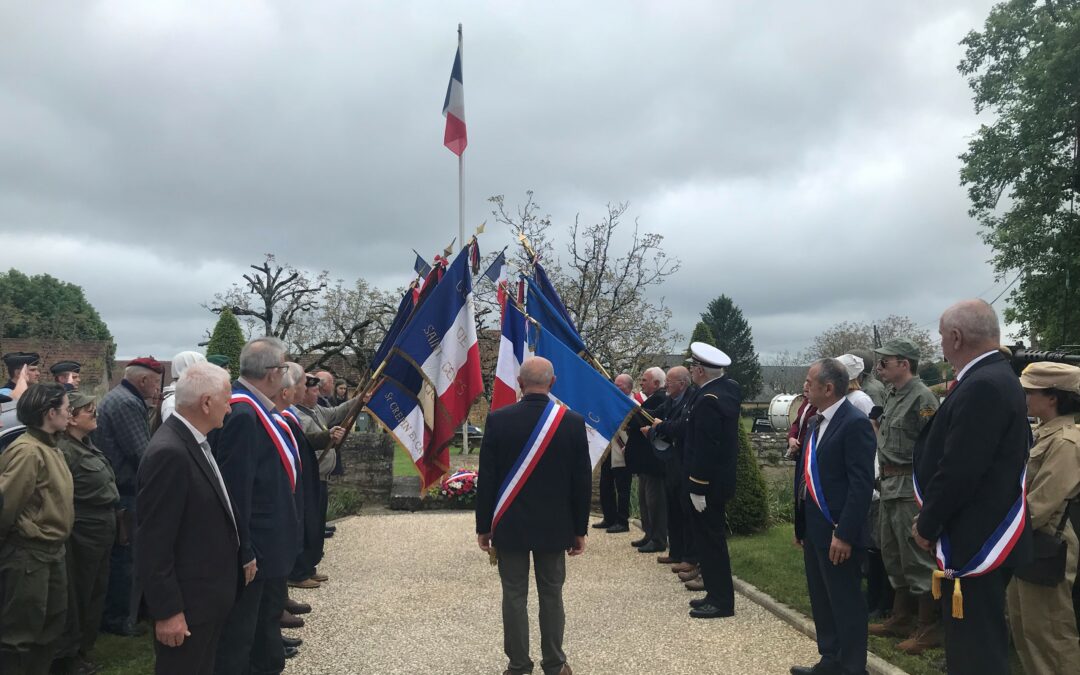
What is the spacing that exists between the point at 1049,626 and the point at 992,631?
0.88 meters

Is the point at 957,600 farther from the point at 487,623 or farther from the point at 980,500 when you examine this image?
the point at 487,623

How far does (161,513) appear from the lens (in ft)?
10.5

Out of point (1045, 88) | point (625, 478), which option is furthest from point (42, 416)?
point (1045, 88)

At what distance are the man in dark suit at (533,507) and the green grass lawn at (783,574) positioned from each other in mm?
2442

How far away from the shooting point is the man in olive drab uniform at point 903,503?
541 centimetres

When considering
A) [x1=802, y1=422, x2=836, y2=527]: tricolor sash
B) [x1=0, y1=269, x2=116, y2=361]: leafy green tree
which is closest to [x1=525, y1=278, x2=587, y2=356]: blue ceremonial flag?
[x1=802, y1=422, x2=836, y2=527]: tricolor sash

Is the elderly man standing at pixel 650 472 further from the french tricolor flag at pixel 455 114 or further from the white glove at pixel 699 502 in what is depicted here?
the french tricolor flag at pixel 455 114

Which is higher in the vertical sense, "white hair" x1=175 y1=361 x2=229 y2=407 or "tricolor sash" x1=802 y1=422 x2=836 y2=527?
"white hair" x1=175 y1=361 x2=229 y2=407

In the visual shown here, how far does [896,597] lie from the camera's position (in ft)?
19.1

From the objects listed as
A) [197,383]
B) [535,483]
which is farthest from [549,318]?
[197,383]

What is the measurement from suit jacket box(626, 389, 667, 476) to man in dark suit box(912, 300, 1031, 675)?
5.47 metres

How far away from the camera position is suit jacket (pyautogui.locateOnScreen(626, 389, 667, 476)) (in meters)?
9.30

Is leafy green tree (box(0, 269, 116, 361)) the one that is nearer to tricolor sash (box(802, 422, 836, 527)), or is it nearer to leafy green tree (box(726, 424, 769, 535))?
leafy green tree (box(726, 424, 769, 535))

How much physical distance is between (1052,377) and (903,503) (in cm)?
175
